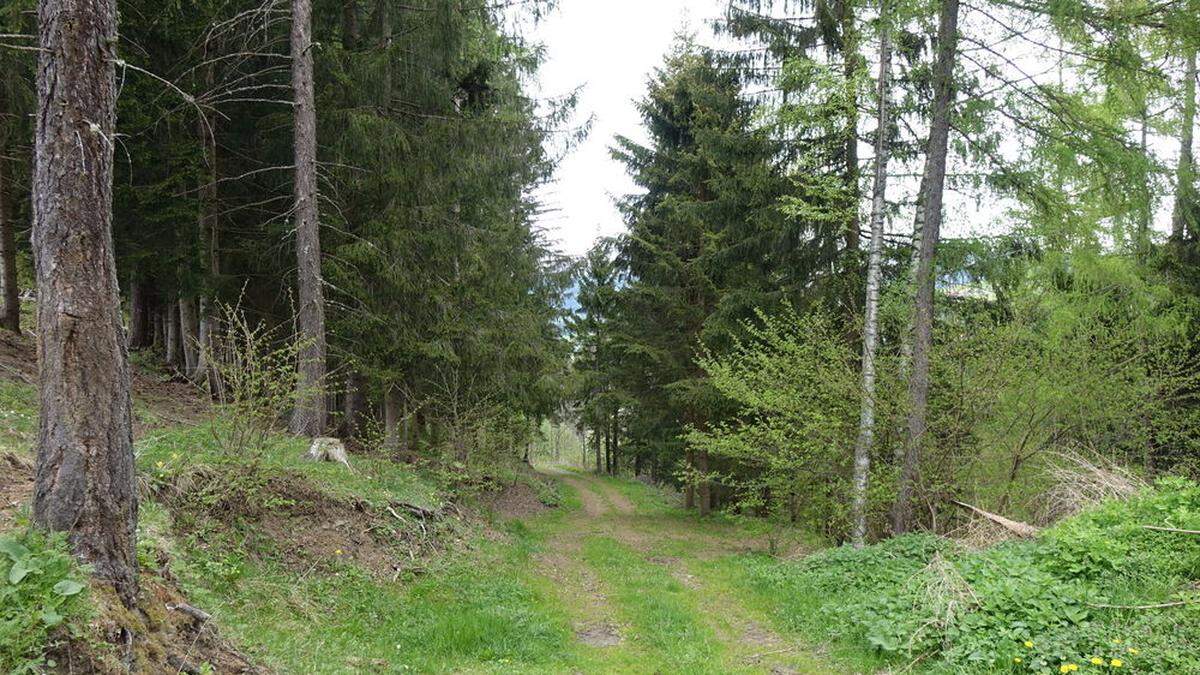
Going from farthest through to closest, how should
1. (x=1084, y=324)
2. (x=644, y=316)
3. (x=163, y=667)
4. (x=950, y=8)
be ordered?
1. (x=644, y=316)
2. (x=1084, y=324)
3. (x=950, y=8)
4. (x=163, y=667)

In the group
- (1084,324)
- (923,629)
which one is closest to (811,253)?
(1084,324)

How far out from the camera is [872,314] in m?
9.98

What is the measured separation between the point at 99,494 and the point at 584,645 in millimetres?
4635

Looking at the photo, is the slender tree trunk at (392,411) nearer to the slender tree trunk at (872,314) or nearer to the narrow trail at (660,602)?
the narrow trail at (660,602)

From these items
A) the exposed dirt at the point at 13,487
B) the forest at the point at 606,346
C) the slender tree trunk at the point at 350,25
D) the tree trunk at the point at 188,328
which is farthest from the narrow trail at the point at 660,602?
the slender tree trunk at the point at 350,25

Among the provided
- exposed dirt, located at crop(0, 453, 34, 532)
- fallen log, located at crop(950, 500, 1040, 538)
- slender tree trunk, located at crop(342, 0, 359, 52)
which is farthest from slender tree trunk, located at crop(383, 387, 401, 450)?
fallen log, located at crop(950, 500, 1040, 538)

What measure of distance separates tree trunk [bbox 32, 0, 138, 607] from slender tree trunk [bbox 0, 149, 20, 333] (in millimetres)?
9743

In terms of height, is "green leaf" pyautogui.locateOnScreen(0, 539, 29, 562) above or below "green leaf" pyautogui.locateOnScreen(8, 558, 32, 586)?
above

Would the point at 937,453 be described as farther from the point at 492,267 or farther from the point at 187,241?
the point at 187,241

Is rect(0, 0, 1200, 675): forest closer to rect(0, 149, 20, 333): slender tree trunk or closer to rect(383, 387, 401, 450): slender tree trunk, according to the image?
rect(0, 149, 20, 333): slender tree trunk

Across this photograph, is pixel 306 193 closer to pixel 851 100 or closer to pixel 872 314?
pixel 851 100

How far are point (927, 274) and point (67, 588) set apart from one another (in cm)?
936

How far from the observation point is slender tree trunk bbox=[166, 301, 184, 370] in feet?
49.0

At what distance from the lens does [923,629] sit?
Answer: 5406 mm
